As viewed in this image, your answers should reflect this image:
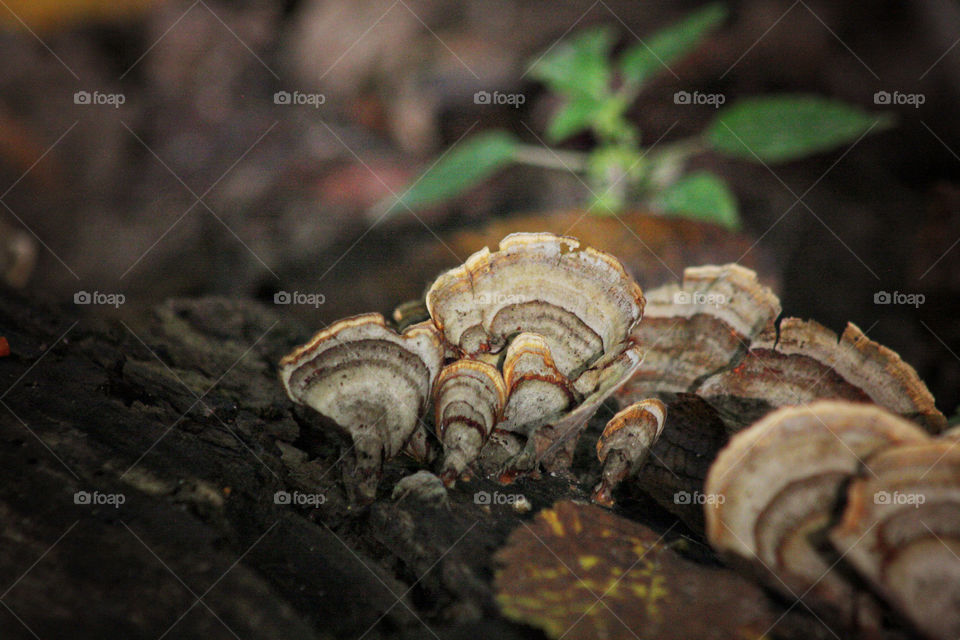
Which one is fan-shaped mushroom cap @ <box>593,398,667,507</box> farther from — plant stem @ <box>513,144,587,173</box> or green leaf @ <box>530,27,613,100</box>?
green leaf @ <box>530,27,613,100</box>

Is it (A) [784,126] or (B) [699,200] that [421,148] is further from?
(A) [784,126]

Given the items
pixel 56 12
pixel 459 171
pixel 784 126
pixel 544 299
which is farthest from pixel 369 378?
pixel 56 12

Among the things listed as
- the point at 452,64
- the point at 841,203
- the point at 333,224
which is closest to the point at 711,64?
the point at 841,203

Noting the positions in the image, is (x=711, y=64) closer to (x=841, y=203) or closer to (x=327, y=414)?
(x=841, y=203)

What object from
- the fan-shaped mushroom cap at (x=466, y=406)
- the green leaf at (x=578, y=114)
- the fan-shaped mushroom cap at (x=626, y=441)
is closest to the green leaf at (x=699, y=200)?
the green leaf at (x=578, y=114)

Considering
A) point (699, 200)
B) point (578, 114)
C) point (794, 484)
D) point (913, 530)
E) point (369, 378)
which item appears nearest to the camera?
point (913, 530)
